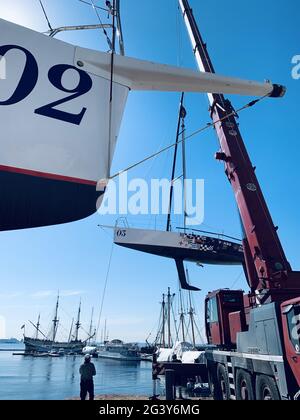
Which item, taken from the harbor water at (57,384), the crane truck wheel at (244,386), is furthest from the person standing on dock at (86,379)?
the harbor water at (57,384)

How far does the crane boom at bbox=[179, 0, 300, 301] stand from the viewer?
8.10 metres

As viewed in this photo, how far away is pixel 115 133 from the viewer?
13.7 feet

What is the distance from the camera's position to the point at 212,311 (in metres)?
11.0

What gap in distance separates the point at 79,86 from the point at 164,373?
10.6 m

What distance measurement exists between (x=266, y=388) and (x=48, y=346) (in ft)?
269

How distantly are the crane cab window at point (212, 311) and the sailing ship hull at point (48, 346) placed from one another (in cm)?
7375

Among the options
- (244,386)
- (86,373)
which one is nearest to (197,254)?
(244,386)

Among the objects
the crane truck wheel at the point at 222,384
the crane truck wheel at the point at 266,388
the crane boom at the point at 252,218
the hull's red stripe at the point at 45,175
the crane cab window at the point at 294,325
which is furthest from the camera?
the crane truck wheel at the point at 222,384

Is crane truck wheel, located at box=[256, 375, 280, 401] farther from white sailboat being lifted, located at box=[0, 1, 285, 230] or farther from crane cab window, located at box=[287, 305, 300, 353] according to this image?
white sailboat being lifted, located at box=[0, 1, 285, 230]

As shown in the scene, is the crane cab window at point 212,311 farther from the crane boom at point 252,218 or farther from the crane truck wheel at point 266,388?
the crane truck wheel at point 266,388

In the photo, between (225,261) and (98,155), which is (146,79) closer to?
(98,155)

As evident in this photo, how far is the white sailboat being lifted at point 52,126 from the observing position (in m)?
3.35
